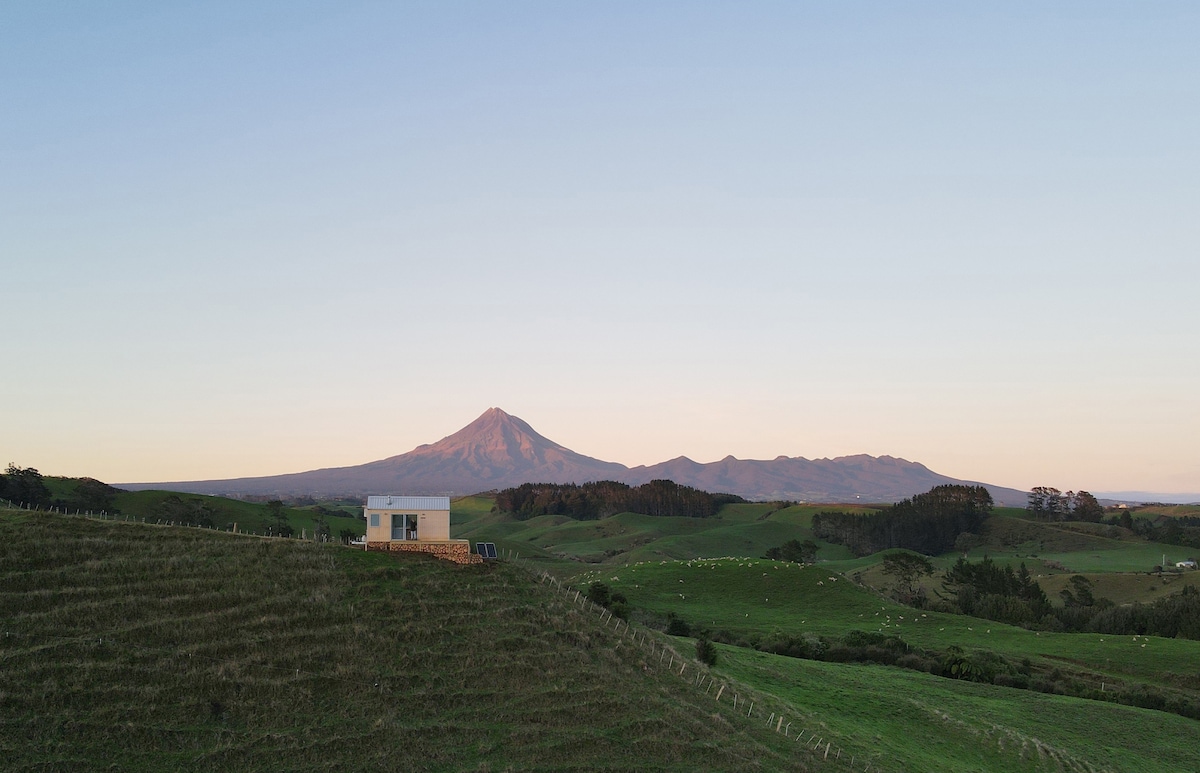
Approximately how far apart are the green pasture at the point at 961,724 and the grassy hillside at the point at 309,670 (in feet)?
26.3

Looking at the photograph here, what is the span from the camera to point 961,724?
44.2 meters

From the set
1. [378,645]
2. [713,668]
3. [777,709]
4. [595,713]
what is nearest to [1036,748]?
[777,709]

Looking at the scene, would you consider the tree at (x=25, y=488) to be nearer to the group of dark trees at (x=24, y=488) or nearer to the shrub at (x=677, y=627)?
the group of dark trees at (x=24, y=488)

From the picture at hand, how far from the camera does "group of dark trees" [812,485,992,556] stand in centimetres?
16838

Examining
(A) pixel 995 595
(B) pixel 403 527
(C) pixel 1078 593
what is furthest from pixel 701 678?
(C) pixel 1078 593

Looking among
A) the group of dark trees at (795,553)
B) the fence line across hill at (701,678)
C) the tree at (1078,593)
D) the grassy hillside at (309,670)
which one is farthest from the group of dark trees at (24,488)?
the tree at (1078,593)

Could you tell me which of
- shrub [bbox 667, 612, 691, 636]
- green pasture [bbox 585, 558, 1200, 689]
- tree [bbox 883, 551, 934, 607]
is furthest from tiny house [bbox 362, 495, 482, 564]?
tree [bbox 883, 551, 934, 607]

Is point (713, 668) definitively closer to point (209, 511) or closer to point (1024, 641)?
point (1024, 641)

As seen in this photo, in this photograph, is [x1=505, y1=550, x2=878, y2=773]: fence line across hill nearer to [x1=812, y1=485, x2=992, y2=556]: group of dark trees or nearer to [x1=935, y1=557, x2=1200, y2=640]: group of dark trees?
[x1=935, y1=557, x2=1200, y2=640]: group of dark trees

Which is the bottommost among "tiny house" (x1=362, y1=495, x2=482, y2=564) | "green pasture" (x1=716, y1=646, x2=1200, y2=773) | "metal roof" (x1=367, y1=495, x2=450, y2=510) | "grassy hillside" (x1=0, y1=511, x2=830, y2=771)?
"green pasture" (x1=716, y1=646, x2=1200, y2=773)

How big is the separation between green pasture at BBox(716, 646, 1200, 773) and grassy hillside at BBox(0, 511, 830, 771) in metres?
8.01

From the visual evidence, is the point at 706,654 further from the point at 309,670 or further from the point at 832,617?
the point at 832,617

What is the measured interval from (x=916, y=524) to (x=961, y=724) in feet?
445

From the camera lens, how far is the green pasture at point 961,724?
4038cm
